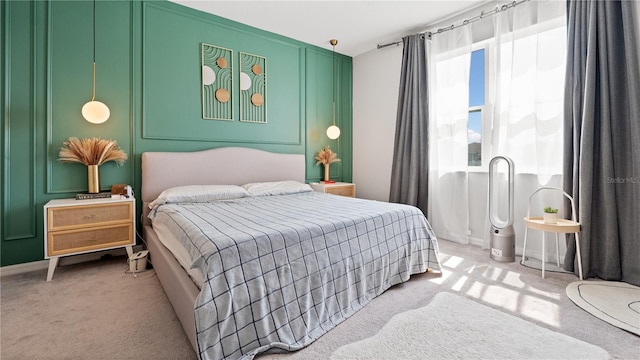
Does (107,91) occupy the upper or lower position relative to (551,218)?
upper

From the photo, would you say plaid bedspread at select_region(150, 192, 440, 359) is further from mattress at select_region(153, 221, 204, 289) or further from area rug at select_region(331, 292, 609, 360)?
area rug at select_region(331, 292, 609, 360)

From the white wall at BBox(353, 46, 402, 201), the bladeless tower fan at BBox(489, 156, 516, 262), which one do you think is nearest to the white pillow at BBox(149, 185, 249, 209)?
the white wall at BBox(353, 46, 402, 201)

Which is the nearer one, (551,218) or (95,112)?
(551,218)

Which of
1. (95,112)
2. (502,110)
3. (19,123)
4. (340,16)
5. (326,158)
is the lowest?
(326,158)

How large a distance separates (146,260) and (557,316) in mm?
3195

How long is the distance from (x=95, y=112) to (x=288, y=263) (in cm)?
243

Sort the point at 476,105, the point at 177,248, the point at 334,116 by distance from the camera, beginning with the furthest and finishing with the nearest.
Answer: the point at 334,116
the point at 476,105
the point at 177,248

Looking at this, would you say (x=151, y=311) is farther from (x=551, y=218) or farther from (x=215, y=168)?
(x=551, y=218)

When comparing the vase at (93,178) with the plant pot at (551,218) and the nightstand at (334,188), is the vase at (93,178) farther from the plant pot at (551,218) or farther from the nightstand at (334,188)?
the plant pot at (551,218)

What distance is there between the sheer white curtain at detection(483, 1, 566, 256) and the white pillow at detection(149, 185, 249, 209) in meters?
2.78

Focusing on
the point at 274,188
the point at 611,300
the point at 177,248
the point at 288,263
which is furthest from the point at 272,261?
the point at 611,300

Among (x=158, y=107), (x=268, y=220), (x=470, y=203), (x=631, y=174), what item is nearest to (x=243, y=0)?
(x=158, y=107)

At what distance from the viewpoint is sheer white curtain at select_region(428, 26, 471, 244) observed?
3.46 metres

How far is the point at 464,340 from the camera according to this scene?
1578 mm
